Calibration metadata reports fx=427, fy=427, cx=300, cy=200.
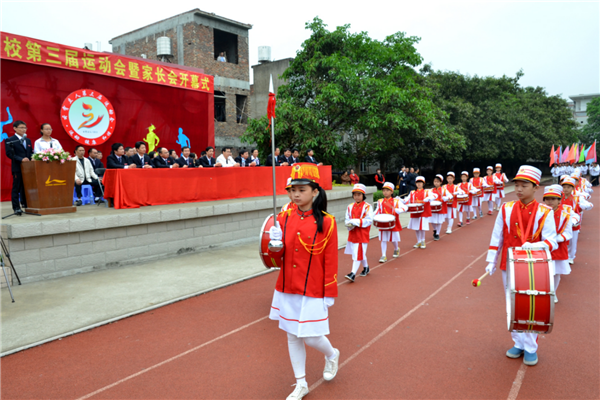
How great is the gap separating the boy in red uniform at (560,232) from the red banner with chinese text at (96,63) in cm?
1303

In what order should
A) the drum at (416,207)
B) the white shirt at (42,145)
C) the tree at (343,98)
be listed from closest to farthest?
1. the white shirt at (42,145)
2. the drum at (416,207)
3. the tree at (343,98)

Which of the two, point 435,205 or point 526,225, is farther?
point 435,205

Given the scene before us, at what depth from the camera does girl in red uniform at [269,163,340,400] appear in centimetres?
367

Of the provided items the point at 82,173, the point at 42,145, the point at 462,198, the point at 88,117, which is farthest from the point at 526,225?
the point at 88,117

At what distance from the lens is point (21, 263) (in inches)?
286

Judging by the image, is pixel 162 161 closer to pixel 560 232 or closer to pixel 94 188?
pixel 94 188

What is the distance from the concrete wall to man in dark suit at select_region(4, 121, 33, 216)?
19153 mm

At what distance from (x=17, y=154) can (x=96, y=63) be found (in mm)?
6260

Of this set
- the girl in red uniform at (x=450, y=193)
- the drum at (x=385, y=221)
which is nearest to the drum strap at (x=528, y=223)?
the drum at (x=385, y=221)

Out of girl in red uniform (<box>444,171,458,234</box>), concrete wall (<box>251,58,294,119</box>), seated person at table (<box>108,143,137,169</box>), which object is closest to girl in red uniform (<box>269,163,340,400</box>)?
seated person at table (<box>108,143,137,169</box>)

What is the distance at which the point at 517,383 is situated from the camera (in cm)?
405

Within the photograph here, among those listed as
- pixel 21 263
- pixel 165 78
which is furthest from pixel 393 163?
pixel 21 263

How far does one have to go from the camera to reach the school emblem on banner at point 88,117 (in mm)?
13000

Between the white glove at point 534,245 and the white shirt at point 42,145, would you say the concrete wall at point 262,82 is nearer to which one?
the white shirt at point 42,145
